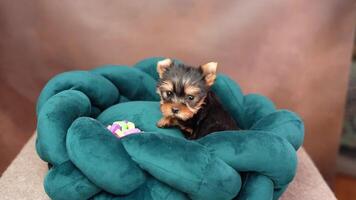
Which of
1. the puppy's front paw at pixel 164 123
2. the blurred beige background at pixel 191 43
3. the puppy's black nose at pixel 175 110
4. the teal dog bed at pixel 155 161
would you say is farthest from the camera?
the blurred beige background at pixel 191 43

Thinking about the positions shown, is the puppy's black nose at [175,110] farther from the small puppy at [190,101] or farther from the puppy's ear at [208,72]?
the puppy's ear at [208,72]

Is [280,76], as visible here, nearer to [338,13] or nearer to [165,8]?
[338,13]

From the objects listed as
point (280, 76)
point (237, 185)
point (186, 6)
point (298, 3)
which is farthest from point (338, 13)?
point (237, 185)

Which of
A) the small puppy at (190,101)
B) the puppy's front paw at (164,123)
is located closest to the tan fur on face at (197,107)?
the small puppy at (190,101)

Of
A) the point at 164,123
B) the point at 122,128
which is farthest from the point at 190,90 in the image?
the point at 122,128

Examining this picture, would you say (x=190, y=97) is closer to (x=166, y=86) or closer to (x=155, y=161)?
(x=166, y=86)

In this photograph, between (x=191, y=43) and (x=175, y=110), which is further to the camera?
(x=191, y=43)
